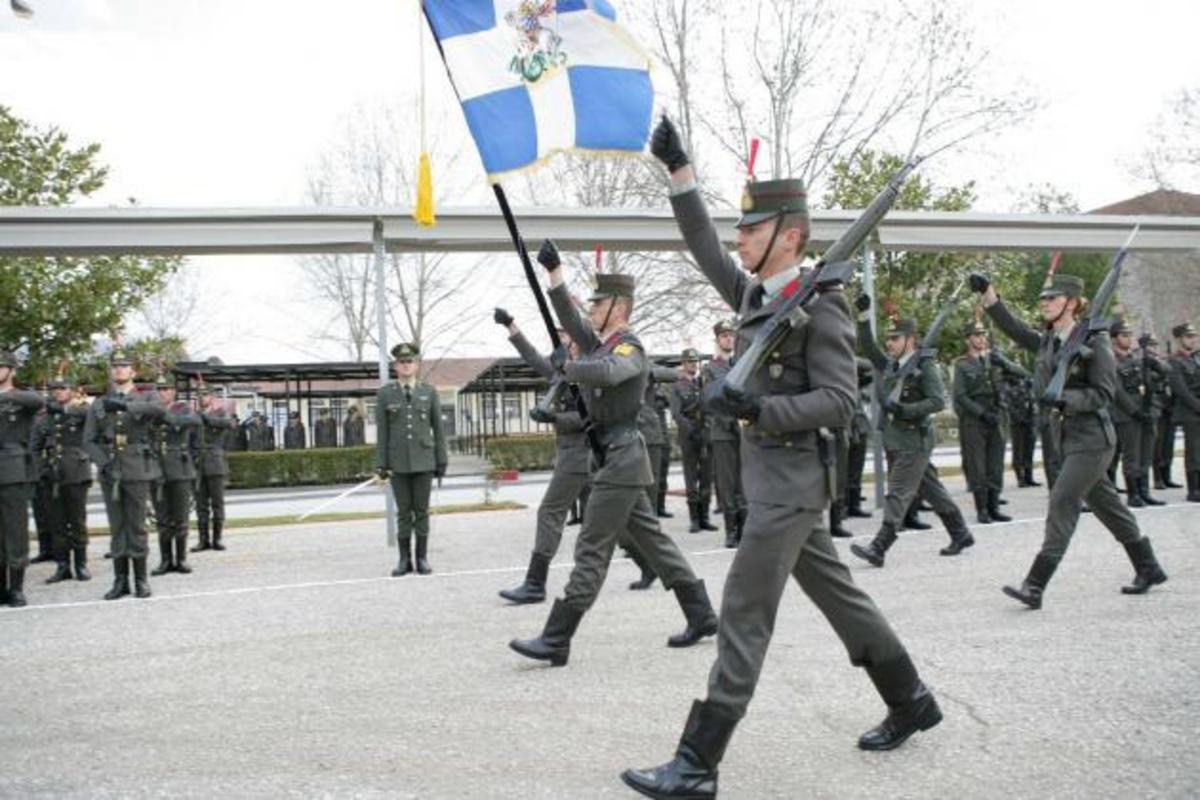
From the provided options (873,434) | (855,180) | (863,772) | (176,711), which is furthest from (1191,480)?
(176,711)

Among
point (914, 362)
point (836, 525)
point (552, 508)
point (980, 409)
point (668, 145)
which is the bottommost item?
point (836, 525)

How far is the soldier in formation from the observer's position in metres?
12.0

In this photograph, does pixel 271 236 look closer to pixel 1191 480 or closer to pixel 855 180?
pixel 1191 480

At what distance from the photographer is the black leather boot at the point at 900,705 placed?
12.1ft

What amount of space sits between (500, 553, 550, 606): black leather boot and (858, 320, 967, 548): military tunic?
116 inches

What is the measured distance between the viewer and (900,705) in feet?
12.2

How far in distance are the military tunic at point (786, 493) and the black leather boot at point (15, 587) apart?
694cm

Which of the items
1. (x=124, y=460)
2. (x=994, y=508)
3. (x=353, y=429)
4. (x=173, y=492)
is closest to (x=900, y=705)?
(x=124, y=460)

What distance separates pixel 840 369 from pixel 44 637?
5.93m

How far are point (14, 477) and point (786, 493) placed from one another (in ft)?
23.3

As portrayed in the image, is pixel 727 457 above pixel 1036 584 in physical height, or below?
above

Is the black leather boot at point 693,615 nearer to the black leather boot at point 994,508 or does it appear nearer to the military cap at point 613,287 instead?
the military cap at point 613,287

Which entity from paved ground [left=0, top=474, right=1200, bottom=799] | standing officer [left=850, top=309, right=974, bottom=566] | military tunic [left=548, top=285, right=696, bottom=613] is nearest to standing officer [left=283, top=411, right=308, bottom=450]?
paved ground [left=0, top=474, right=1200, bottom=799]

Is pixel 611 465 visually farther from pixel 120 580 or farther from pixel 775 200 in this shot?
pixel 120 580
